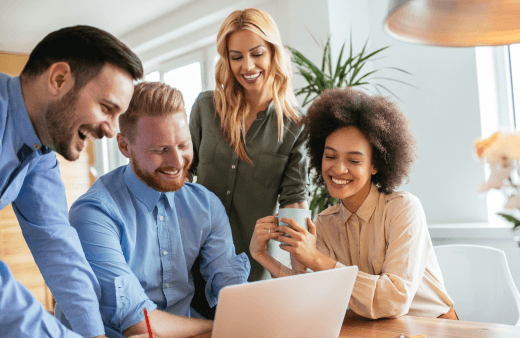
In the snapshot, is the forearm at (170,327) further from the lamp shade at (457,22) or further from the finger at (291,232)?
the lamp shade at (457,22)

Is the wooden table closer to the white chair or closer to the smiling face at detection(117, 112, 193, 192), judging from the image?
the smiling face at detection(117, 112, 193, 192)

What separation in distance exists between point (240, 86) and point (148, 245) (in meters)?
0.87

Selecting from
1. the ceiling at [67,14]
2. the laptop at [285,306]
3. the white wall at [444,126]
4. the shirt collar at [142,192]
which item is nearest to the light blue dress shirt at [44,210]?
the shirt collar at [142,192]

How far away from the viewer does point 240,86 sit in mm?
1979

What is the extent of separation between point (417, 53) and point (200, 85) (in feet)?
8.44

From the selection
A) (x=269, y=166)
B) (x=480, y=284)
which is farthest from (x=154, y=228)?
(x=480, y=284)

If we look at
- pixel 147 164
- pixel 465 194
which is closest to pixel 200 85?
pixel 465 194

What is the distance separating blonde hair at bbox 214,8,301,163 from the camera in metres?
1.83

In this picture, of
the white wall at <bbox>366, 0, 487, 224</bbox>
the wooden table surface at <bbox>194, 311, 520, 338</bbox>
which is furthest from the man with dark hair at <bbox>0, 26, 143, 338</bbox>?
the white wall at <bbox>366, 0, 487, 224</bbox>

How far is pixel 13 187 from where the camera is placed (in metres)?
1.06

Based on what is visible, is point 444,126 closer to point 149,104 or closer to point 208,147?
point 208,147

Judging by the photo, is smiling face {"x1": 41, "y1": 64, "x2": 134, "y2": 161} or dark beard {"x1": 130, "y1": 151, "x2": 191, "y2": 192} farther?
dark beard {"x1": 130, "y1": 151, "x2": 191, "y2": 192}

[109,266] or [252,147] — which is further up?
[252,147]

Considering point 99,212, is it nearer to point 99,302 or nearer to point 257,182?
point 99,302
